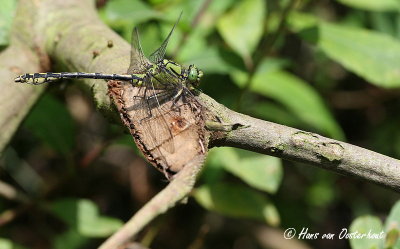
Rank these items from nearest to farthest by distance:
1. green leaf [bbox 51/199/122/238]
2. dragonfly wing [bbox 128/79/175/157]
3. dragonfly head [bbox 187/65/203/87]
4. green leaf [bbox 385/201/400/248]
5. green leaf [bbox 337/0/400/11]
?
dragonfly wing [bbox 128/79/175/157], green leaf [bbox 385/201/400/248], dragonfly head [bbox 187/65/203/87], green leaf [bbox 51/199/122/238], green leaf [bbox 337/0/400/11]

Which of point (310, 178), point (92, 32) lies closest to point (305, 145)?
point (92, 32)

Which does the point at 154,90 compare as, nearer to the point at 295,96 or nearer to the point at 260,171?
the point at 260,171

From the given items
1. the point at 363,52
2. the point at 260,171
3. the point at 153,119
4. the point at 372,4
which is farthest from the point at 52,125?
the point at 372,4

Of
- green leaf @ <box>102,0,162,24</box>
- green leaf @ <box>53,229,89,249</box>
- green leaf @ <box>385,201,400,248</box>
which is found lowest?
green leaf @ <box>53,229,89,249</box>

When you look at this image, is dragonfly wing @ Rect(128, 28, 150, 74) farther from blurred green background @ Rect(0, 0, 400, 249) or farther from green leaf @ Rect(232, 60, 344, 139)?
green leaf @ Rect(232, 60, 344, 139)

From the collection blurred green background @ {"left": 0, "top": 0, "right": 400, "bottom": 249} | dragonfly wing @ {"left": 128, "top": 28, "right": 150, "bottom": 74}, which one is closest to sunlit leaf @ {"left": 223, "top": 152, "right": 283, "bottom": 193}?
blurred green background @ {"left": 0, "top": 0, "right": 400, "bottom": 249}

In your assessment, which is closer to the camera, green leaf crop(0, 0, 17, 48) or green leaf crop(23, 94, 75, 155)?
green leaf crop(0, 0, 17, 48)
